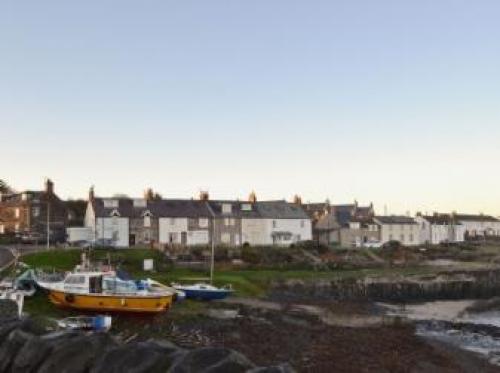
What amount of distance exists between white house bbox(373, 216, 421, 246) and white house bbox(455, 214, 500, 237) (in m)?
34.5

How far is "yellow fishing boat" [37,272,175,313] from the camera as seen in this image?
35.5 metres

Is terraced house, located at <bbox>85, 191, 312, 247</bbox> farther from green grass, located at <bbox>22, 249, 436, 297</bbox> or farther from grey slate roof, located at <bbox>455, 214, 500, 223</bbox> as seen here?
grey slate roof, located at <bbox>455, 214, 500, 223</bbox>

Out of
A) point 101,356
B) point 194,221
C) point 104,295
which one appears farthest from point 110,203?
point 101,356

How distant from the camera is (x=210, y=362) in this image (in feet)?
43.6

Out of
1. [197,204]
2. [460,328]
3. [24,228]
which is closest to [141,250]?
[197,204]

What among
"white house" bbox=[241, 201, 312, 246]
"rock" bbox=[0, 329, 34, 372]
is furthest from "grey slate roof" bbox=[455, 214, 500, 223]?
"rock" bbox=[0, 329, 34, 372]

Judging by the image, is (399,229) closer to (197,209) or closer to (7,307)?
(197,209)

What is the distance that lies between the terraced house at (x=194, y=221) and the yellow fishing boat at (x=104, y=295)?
46135mm

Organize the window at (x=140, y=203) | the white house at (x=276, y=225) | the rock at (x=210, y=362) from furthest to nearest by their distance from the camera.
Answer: the white house at (x=276, y=225), the window at (x=140, y=203), the rock at (x=210, y=362)

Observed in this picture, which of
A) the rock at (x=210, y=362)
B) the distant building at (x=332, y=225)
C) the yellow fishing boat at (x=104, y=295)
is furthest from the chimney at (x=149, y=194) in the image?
the rock at (x=210, y=362)

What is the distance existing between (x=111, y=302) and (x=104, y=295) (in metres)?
0.54

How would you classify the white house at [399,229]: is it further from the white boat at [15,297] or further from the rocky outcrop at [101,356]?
the rocky outcrop at [101,356]

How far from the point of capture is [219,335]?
33.1 meters

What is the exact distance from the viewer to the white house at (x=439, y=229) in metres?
136
